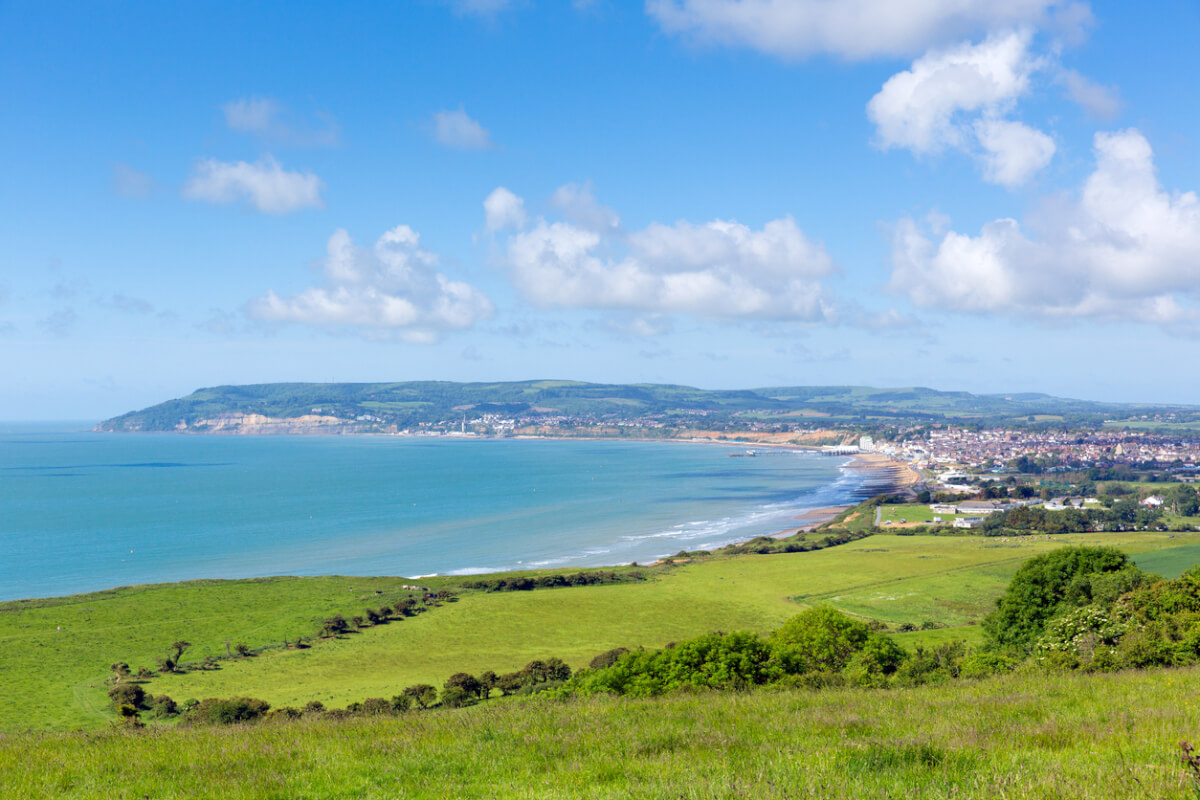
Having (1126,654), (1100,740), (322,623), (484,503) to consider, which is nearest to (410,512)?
(484,503)

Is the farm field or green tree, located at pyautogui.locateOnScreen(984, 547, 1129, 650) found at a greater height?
green tree, located at pyautogui.locateOnScreen(984, 547, 1129, 650)

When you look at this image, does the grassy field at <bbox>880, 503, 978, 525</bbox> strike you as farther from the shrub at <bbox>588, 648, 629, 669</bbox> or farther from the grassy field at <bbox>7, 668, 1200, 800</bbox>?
the grassy field at <bbox>7, 668, 1200, 800</bbox>

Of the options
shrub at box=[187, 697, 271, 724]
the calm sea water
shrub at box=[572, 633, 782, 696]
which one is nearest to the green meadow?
shrub at box=[187, 697, 271, 724]

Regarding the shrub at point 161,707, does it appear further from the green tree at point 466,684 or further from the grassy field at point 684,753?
the grassy field at point 684,753

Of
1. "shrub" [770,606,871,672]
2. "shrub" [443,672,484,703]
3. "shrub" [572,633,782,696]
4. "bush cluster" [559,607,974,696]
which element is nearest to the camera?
"bush cluster" [559,607,974,696]

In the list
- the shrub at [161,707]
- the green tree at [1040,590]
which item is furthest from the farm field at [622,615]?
the green tree at [1040,590]

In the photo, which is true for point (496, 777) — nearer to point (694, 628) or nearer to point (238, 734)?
point (238, 734)
